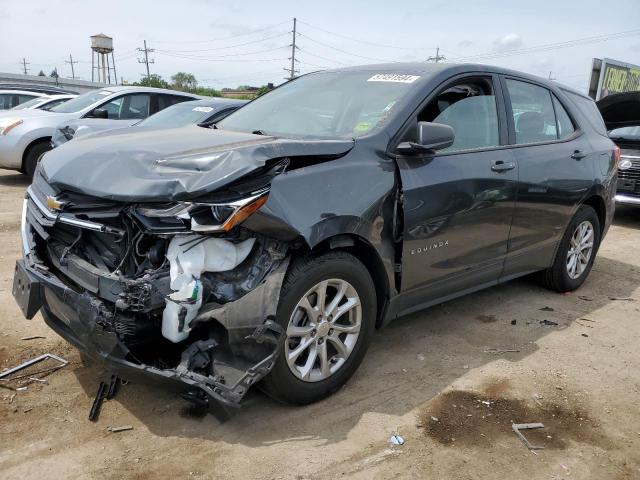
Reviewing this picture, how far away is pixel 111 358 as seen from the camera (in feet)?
7.92

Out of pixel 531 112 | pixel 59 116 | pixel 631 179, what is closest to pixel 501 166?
pixel 531 112

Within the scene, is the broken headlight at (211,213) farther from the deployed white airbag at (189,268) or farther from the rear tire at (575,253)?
the rear tire at (575,253)

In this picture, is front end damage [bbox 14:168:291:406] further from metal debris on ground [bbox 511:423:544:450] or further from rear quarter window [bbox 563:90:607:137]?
rear quarter window [bbox 563:90:607:137]

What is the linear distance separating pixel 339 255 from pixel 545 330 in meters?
2.24

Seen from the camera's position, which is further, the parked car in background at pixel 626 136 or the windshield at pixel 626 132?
the windshield at pixel 626 132

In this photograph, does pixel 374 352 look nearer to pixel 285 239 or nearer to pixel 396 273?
pixel 396 273

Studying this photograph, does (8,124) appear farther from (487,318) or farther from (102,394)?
(487,318)

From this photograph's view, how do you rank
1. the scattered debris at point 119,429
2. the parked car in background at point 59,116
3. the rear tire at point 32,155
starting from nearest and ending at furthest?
the scattered debris at point 119,429
the parked car in background at point 59,116
the rear tire at point 32,155

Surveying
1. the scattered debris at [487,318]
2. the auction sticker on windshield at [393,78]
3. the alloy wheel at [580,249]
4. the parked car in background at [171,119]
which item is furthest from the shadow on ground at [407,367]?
the parked car in background at [171,119]

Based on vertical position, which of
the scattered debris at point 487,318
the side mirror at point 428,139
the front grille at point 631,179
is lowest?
the scattered debris at point 487,318

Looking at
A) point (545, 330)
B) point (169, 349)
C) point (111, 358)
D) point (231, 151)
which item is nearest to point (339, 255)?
point (231, 151)

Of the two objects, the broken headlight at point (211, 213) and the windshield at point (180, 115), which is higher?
the windshield at point (180, 115)

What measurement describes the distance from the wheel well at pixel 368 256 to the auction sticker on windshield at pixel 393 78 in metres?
1.18

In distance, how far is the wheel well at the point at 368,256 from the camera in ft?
9.27
